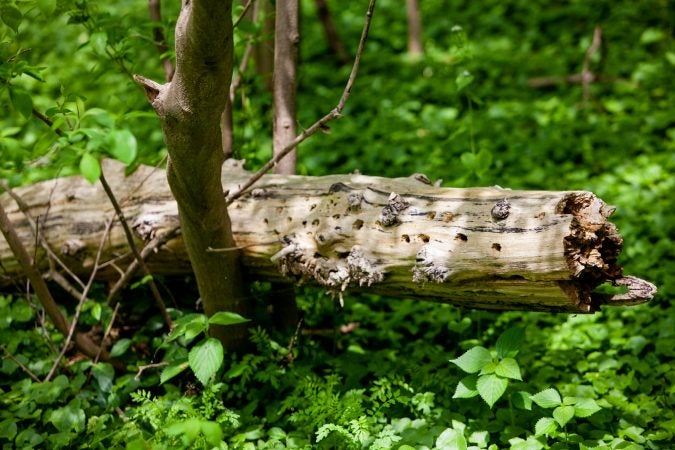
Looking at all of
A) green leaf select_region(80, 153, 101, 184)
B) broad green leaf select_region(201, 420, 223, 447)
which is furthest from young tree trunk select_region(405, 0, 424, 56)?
broad green leaf select_region(201, 420, 223, 447)

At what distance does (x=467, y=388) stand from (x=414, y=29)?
473cm

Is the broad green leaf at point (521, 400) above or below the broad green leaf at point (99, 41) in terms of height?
below

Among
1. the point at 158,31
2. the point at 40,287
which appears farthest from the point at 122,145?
the point at 158,31

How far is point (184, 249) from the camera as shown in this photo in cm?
306

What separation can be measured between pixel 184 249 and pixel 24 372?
105cm

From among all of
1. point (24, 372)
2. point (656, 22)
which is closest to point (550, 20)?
point (656, 22)

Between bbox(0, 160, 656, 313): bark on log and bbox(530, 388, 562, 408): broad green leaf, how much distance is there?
376 millimetres

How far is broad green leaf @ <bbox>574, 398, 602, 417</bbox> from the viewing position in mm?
2363

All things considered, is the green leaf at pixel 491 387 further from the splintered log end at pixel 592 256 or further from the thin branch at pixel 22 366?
the thin branch at pixel 22 366

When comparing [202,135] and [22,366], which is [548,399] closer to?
[202,135]

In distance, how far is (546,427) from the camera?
8.01 ft

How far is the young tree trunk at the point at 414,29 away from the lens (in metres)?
6.19

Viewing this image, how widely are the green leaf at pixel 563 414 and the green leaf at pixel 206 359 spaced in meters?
1.28

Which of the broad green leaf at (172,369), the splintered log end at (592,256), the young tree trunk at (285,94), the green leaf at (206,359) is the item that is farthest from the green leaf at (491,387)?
the broad green leaf at (172,369)
